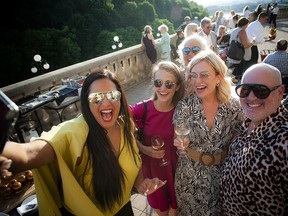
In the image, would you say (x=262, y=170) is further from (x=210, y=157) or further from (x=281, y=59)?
(x=281, y=59)

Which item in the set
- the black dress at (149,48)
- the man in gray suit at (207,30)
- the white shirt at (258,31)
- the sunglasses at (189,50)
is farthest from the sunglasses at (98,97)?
the white shirt at (258,31)

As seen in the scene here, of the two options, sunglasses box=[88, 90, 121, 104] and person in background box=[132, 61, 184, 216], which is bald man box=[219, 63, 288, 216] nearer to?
person in background box=[132, 61, 184, 216]

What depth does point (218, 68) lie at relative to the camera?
2.47 meters

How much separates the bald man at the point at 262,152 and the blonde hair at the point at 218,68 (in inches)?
17.3

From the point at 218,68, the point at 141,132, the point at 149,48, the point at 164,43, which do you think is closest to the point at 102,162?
the point at 141,132

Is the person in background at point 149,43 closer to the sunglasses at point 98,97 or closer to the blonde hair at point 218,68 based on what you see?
the blonde hair at point 218,68

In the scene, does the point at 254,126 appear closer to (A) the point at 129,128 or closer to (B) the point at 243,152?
(B) the point at 243,152

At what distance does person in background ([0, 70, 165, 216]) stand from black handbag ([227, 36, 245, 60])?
199 inches

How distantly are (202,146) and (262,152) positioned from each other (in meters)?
0.76

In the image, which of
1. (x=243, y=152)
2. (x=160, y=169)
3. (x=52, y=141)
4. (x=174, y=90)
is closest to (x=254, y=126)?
(x=243, y=152)

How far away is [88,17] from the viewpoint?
28.0 metres

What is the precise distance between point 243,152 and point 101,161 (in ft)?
4.06

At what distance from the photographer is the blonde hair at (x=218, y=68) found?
96.0 inches

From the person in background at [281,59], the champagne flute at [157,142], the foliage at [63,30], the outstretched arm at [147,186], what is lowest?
the foliage at [63,30]
